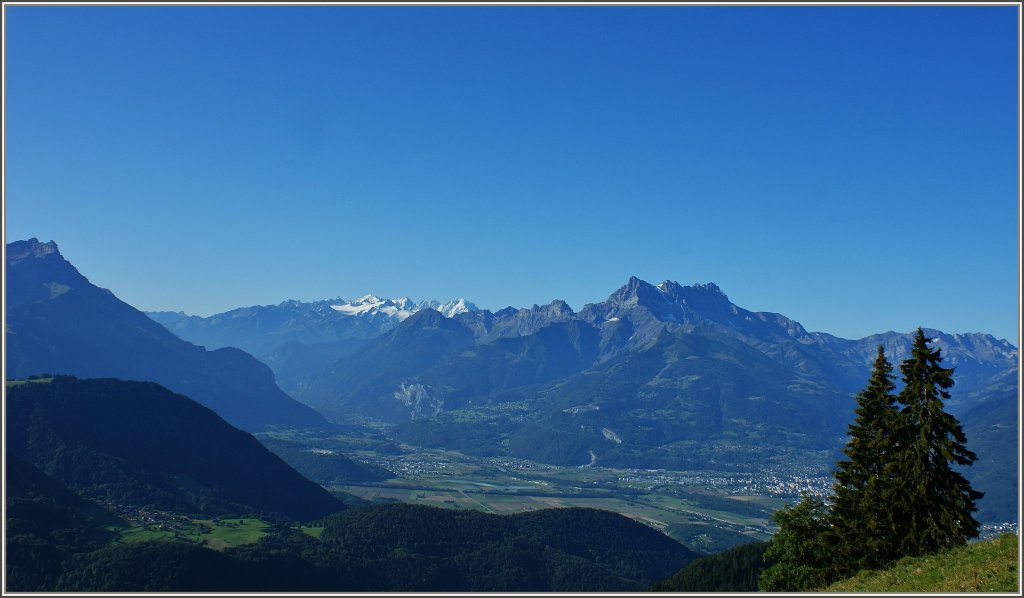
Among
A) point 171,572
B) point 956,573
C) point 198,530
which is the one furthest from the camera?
point 198,530

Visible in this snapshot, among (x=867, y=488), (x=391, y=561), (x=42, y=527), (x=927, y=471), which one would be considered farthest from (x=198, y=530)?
(x=927, y=471)

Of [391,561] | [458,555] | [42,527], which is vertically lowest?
[458,555]

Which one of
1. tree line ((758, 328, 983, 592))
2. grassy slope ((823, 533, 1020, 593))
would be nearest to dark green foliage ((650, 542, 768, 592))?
tree line ((758, 328, 983, 592))

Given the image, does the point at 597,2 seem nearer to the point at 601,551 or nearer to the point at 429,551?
the point at 429,551

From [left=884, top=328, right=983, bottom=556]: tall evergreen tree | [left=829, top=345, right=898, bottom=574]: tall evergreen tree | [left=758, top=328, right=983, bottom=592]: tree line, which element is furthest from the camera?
[left=829, top=345, right=898, bottom=574]: tall evergreen tree

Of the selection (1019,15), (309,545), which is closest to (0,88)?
(1019,15)

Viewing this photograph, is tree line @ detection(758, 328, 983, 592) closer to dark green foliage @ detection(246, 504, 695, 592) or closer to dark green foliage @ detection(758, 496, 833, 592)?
dark green foliage @ detection(758, 496, 833, 592)

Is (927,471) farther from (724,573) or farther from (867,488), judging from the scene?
(724,573)

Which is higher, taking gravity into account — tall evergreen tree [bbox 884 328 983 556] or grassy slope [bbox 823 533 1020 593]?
tall evergreen tree [bbox 884 328 983 556]
